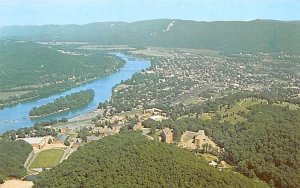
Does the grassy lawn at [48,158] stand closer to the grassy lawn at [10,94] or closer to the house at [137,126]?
the house at [137,126]

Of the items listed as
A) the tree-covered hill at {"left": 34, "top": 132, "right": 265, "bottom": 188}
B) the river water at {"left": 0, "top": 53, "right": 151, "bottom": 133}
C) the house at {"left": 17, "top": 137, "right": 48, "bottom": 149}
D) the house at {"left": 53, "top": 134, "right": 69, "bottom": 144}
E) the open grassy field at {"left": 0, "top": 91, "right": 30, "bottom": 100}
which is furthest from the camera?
the open grassy field at {"left": 0, "top": 91, "right": 30, "bottom": 100}

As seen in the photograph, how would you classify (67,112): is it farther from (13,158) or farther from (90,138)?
(13,158)

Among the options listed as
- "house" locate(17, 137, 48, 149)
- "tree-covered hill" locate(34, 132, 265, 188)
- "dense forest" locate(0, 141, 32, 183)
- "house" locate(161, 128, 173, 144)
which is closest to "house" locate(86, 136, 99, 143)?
"house" locate(17, 137, 48, 149)

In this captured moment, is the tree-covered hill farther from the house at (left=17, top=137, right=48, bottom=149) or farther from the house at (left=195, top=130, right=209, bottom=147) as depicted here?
the house at (left=17, top=137, right=48, bottom=149)

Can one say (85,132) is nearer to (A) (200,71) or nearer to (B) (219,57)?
(A) (200,71)

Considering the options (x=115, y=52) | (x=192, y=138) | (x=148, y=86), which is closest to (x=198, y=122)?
(x=192, y=138)

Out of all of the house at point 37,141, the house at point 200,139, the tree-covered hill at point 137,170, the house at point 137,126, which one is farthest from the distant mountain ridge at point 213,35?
the tree-covered hill at point 137,170
